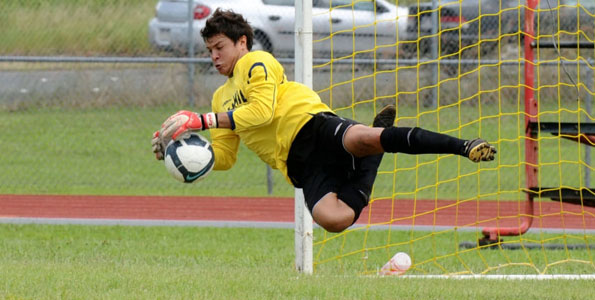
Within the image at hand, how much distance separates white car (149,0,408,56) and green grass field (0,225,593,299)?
196 inches

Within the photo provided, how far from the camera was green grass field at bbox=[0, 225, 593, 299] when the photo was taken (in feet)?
21.1

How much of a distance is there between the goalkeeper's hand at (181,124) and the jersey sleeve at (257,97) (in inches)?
8.0

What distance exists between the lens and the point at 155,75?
16.3 meters

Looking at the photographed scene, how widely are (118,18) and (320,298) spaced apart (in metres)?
11.7

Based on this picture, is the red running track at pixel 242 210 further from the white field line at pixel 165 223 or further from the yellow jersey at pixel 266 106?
the yellow jersey at pixel 266 106

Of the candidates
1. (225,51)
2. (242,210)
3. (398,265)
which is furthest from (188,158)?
(242,210)

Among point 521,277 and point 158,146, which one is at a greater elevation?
point 158,146

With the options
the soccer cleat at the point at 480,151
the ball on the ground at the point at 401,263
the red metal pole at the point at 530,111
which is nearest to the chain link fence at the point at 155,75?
the red metal pole at the point at 530,111

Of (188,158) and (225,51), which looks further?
(225,51)

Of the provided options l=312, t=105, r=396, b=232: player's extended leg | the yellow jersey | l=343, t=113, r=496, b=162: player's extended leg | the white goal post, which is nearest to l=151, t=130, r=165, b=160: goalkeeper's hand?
the yellow jersey

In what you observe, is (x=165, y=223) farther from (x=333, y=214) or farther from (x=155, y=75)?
(x=155, y=75)

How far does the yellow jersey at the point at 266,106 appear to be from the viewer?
6.62 meters

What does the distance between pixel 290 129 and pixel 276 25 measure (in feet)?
27.6

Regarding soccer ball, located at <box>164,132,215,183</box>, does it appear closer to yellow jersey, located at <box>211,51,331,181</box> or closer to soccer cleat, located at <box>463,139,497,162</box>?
yellow jersey, located at <box>211,51,331,181</box>
